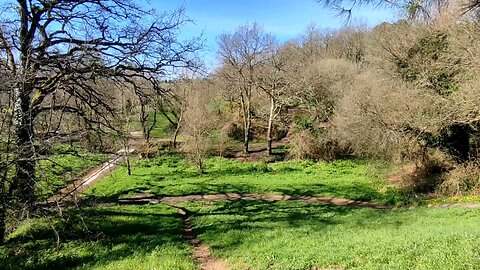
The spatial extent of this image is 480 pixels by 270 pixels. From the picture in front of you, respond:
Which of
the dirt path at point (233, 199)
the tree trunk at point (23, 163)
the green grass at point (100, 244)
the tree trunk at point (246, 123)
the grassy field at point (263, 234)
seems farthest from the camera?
the tree trunk at point (246, 123)

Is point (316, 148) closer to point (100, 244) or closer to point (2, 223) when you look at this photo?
point (100, 244)

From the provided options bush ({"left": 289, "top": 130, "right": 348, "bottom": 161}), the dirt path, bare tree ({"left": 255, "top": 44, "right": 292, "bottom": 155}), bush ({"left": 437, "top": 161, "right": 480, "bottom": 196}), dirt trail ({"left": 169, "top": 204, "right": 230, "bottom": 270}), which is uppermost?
bare tree ({"left": 255, "top": 44, "right": 292, "bottom": 155})

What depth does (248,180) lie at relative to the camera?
2850cm

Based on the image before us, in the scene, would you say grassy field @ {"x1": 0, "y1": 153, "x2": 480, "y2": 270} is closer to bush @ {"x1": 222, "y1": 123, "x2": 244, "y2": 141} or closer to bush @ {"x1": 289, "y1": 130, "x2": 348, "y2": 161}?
bush @ {"x1": 289, "y1": 130, "x2": 348, "y2": 161}

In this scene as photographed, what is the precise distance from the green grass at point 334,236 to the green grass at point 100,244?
1.23 m

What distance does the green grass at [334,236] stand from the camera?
7688 mm

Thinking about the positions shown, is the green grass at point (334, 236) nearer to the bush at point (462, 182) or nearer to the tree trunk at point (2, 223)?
the bush at point (462, 182)

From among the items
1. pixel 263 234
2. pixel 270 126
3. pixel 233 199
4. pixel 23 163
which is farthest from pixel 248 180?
pixel 23 163

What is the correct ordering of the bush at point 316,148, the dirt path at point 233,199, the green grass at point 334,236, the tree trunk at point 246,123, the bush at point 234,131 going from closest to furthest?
the green grass at point 334,236 → the dirt path at point 233,199 → the bush at point 316,148 → the tree trunk at point 246,123 → the bush at point 234,131

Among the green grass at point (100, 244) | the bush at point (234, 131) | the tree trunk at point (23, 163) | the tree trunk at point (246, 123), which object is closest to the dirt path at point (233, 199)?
the green grass at point (100, 244)

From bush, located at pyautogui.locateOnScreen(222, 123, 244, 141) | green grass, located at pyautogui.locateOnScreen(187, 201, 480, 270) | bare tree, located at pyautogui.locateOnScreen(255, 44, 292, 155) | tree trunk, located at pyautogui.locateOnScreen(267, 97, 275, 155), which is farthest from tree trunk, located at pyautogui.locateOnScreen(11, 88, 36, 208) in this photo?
bush, located at pyautogui.locateOnScreen(222, 123, 244, 141)

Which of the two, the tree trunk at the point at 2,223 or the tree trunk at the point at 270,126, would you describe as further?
the tree trunk at the point at 270,126

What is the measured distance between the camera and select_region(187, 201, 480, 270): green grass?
7688mm

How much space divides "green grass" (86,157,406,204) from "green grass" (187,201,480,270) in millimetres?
3963
